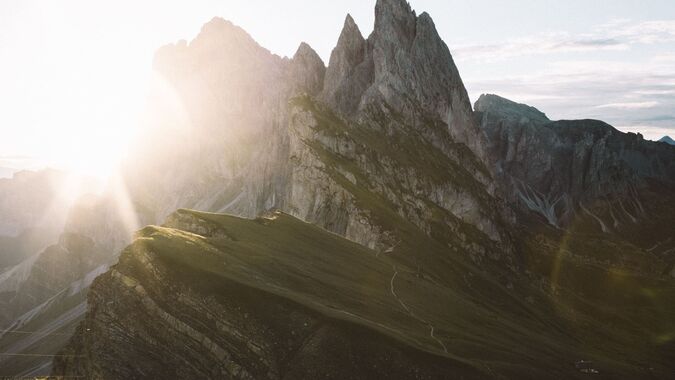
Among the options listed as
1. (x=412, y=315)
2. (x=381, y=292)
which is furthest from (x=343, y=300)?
(x=381, y=292)

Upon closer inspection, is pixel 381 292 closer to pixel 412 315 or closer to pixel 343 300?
pixel 412 315

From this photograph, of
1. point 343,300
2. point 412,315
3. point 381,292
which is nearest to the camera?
point 343,300

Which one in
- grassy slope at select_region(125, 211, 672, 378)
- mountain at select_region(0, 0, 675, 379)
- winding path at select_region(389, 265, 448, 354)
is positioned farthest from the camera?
winding path at select_region(389, 265, 448, 354)

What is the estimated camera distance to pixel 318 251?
3679 inches

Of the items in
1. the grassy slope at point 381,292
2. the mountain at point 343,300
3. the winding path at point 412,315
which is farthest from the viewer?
the winding path at point 412,315

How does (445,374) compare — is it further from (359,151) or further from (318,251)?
(359,151)

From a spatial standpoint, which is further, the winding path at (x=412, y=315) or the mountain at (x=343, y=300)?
the winding path at (x=412, y=315)

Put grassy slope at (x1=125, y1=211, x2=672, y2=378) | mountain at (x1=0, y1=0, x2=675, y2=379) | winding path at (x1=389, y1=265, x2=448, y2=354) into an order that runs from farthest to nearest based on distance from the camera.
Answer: winding path at (x1=389, y1=265, x2=448, y2=354)
grassy slope at (x1=125, y1=211, x2=672, y2=378)
mountain at (x1=0, y1=0, x2=675, y2=379)

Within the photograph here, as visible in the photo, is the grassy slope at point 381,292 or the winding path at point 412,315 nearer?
the grassy slope at point 381,292

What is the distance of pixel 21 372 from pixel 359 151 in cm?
14264

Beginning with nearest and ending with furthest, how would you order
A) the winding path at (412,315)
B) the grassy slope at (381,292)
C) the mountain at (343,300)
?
1. the mountain at (343,300)
2. the grassy slope at (381,292)
3. the winding path at (412,315)

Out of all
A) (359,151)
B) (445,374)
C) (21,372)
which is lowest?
(21,372)

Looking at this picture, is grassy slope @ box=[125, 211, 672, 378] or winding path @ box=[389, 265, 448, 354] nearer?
grassy slope @ box=[125, 211, 672, 378]

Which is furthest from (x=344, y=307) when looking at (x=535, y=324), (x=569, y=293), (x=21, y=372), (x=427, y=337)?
(x=21, y=372)
